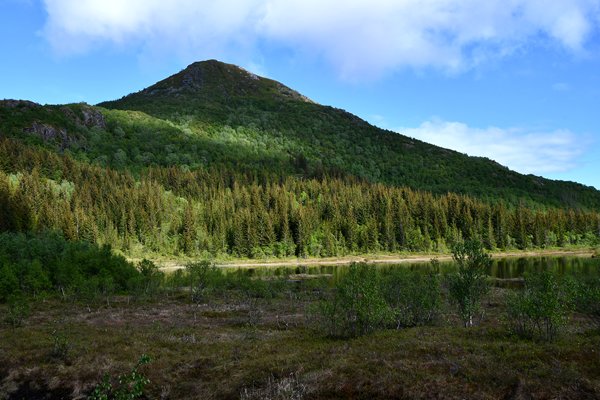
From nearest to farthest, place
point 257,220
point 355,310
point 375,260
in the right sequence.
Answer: point 355,310 → point 375,260 → point 257,220

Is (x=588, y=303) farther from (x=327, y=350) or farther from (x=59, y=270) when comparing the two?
(x=59, y=270)

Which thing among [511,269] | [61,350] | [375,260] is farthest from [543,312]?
[375,260]

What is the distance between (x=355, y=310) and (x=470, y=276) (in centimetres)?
1217

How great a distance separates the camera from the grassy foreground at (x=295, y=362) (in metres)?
21.3

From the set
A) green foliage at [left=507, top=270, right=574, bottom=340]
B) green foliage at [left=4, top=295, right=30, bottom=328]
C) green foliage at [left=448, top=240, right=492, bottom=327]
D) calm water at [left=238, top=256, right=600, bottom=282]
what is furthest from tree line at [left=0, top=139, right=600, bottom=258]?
green foliage at [left=507, top=270, right=574, bottom=340]

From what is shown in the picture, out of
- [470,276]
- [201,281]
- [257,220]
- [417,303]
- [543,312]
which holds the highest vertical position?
[257,220]

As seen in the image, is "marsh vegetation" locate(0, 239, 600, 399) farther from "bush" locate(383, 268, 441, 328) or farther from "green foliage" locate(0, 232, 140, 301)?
"green foliage" locate(0, 232, 140, 301)

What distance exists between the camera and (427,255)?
16612 cm

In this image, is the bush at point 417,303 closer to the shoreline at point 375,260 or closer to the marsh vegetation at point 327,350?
the marsh vegetation at point 327,350

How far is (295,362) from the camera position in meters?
27.0

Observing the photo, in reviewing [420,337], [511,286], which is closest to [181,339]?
[420,337]

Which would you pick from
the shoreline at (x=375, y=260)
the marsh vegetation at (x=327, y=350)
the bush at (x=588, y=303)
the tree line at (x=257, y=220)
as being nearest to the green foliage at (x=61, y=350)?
the marsh vegetation at (x=327, y=350)

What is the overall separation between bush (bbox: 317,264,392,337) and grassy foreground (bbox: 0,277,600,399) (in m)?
1.82

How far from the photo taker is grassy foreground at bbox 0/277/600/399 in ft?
70.0
